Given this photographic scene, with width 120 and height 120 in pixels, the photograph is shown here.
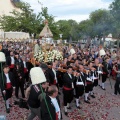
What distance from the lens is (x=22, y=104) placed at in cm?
668

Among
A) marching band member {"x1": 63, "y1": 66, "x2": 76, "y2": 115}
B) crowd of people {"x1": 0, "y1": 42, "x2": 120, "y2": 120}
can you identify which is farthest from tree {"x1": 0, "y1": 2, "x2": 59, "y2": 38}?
marching band member {"x1": 63, "y1": 66, "x2": 76, "y2": 115}

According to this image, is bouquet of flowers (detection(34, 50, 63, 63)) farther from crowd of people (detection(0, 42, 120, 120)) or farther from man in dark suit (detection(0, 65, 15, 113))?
man in dark suit (detection(0, 65, 15, 113))

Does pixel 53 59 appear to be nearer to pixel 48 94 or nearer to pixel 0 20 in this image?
pixel 48 94

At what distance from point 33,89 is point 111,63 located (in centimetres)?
1024

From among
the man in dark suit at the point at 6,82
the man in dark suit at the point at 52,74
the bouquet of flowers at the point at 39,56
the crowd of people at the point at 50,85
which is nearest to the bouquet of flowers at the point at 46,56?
the bouquet of flowers at the point at 39,56

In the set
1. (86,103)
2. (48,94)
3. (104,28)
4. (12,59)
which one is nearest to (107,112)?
(86,103)

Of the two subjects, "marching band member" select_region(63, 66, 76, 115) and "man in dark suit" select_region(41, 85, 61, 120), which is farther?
"marching band member" select_region(63, 66, 76, 115)

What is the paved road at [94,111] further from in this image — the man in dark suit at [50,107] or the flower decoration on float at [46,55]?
the man in dark suit at [50,107]

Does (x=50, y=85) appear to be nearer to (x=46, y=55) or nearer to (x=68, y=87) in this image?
(x=68, y=87)

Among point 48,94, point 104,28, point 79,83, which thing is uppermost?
point 104,28

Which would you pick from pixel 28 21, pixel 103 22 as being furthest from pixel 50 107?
pixel 28 21

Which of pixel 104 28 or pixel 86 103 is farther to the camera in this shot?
pixel 104 28

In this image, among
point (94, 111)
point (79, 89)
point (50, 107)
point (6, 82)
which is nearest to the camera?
point (50, 107)

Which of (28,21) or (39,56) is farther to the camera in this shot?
(28,21)
